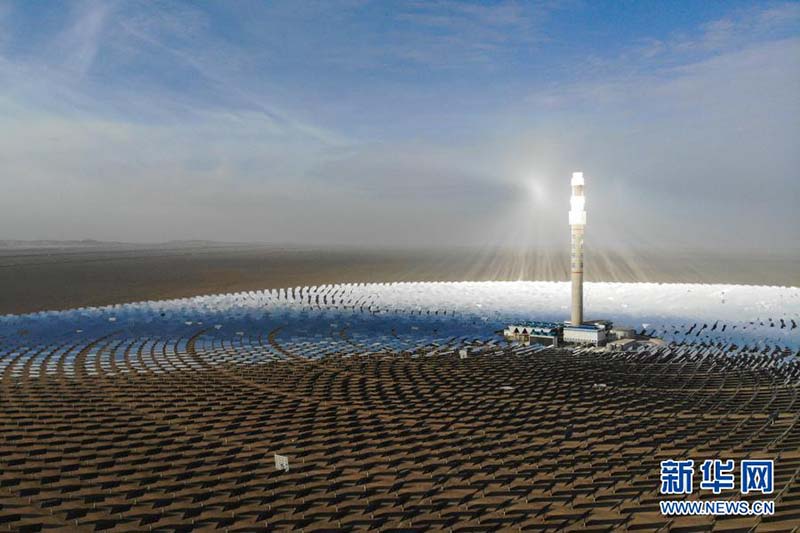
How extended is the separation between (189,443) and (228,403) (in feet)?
23.9

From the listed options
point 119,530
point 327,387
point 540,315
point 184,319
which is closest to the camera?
point 119,530

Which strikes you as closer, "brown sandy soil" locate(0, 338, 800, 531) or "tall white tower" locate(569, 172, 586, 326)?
"brown sandy soil" locate(0, 338, 800, 531)

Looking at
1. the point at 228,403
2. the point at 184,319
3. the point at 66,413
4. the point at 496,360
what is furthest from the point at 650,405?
the point at 184,319

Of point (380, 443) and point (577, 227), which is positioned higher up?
point (577, 227)

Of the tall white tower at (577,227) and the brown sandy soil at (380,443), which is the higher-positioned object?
the tall white tower at (577,227)

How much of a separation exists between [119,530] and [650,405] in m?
29.1

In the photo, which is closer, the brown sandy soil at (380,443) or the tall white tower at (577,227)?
the brown sandy soil at (380,443)

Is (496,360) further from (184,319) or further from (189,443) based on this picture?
(184,319)

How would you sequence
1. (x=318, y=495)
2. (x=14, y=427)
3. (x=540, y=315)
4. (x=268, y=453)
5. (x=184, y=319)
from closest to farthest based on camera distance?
(x=318, y=495)
(x=268, y=453)
(x=14, y=427)
(x=184, y=319)
(x=540, y=315)

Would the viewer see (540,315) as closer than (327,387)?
No

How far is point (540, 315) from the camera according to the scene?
82750 mm

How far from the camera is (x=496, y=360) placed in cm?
5006

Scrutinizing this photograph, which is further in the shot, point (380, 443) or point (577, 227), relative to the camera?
point (577, 227)

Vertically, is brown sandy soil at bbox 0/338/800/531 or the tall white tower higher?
the tall white tower
